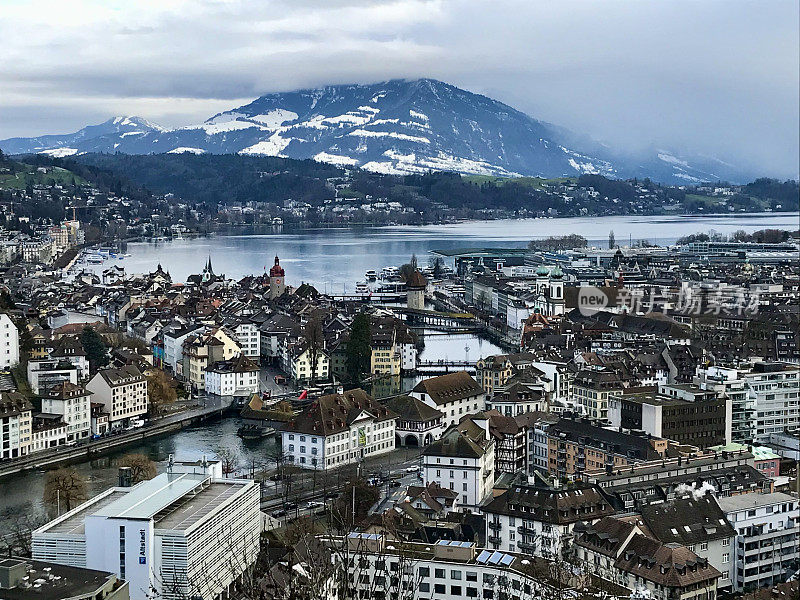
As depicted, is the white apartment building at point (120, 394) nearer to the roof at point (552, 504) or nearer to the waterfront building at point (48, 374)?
the waterfront building at point (48, 374)

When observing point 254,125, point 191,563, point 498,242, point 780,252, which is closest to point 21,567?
point 191,563

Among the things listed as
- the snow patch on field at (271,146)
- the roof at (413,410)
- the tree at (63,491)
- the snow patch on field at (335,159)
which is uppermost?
the snow patch on field at (271,146)

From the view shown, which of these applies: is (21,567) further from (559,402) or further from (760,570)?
(559,402)

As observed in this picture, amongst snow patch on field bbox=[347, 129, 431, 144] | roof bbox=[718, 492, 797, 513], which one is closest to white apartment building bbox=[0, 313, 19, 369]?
roof bbox=[718, 492, 797, 513]

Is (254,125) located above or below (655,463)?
above

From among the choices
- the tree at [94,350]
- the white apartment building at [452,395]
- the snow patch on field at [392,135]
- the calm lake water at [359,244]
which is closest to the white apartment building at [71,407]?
the tree at [94,350]

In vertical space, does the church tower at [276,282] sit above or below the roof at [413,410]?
above

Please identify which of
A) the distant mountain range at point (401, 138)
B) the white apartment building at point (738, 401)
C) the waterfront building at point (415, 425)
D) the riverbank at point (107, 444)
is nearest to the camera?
the riverbank at point (107, 444)

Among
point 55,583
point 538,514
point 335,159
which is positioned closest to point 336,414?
point 538,514
